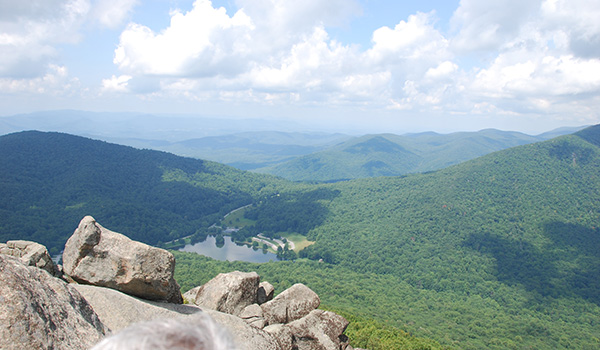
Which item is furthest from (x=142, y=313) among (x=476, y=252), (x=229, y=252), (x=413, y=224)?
(x=413, y=224)

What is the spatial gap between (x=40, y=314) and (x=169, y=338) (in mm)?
7786

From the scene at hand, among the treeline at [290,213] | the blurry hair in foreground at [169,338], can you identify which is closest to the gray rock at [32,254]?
the blurry hair in foreground at [169,338]

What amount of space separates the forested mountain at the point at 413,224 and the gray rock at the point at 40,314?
4831 cm

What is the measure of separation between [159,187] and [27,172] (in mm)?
49239

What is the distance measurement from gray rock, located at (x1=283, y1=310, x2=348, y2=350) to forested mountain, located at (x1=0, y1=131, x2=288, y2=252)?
94763 millimetres

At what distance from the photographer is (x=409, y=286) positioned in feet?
276

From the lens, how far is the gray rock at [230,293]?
18016 millimetres

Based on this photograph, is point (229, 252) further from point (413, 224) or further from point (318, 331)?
point (318, 331)

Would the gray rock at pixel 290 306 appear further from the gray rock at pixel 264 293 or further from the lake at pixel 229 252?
the lake at pixel 229 252

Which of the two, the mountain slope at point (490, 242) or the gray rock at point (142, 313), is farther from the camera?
the mountain slope at point (490, 242)

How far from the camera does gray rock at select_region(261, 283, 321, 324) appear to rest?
1852 centimetres

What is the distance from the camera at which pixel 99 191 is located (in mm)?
130875

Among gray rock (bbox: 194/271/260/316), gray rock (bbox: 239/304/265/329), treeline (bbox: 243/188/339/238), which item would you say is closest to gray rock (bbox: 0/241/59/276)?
gray rock (bbox: 194/271/260/316)

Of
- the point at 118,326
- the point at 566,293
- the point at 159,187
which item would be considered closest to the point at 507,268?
the point at 566,293
